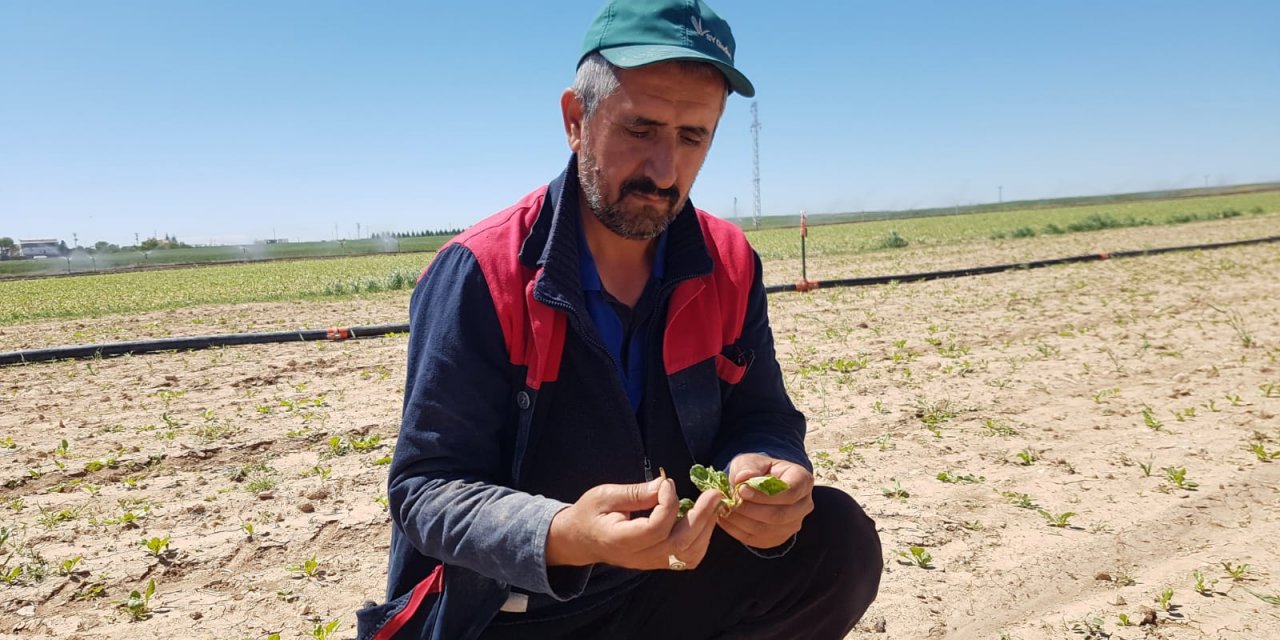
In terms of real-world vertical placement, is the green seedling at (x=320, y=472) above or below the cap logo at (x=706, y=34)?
below

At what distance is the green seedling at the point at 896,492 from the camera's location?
3.56 meters

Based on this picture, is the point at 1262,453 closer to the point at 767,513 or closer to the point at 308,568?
the point at 767,513

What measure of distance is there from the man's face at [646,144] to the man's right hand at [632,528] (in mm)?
647

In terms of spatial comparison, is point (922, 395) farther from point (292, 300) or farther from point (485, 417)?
point (292, 300)

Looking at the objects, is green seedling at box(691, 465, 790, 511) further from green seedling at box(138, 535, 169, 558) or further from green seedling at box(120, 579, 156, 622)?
green seedling at box(138, 535, 169, 558)

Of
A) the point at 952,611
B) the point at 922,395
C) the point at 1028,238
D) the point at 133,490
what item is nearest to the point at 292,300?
the point at 133,490

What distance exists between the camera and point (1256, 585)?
2643 mm

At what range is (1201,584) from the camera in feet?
8.66

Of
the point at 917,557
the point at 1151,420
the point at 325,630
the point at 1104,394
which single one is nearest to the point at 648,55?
the point at 325,630

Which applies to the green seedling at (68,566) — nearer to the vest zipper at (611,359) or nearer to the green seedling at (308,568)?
the green seedling at (308,568)

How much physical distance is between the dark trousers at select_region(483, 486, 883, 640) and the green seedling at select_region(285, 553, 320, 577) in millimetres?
1624

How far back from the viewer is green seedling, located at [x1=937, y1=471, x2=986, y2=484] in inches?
145

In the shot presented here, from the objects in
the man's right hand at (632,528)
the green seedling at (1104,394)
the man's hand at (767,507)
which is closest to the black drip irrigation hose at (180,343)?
the green seedling at (1104,394)

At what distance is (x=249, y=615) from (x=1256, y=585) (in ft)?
11.2
